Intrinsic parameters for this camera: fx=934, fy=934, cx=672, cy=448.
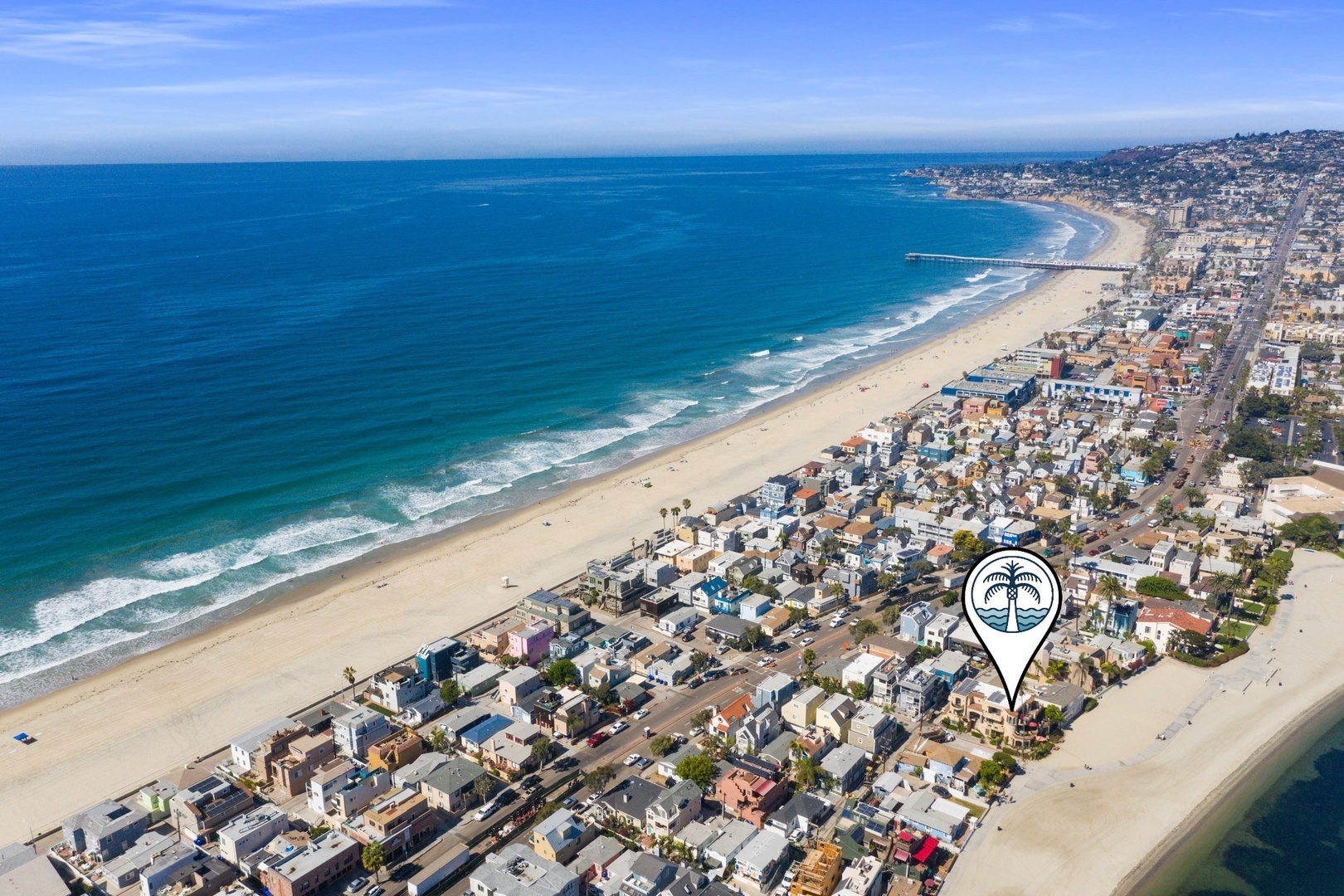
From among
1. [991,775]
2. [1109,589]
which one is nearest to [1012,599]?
[991,775]

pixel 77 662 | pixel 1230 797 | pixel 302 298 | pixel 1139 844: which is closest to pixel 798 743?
pixel 1139 844

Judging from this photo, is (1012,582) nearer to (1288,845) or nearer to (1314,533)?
(1288,845)

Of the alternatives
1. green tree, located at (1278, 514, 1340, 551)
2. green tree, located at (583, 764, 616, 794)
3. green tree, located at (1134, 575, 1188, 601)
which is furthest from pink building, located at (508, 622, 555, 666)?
green tree, located at (1278, 514, 1340, 551)

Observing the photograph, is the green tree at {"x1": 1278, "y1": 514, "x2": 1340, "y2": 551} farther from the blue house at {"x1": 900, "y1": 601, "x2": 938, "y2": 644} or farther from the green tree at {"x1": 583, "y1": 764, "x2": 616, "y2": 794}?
the green tree at {"x1": 583, "y1": 764, "x2": 616, "y2": 794}

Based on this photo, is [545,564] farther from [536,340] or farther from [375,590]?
[536,340]

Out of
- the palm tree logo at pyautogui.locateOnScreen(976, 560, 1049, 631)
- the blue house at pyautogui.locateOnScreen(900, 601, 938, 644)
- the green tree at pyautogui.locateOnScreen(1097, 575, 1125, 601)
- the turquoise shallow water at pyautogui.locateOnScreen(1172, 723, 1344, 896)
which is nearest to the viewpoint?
the palm tree logo at pyautogui.locateOnScreen(976, 560, 1049, 631)

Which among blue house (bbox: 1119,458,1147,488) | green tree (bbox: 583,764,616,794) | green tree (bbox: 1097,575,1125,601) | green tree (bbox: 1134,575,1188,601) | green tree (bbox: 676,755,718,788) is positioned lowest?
green tree (bbox: 583,764,616,794)

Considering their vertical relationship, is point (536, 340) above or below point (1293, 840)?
above
